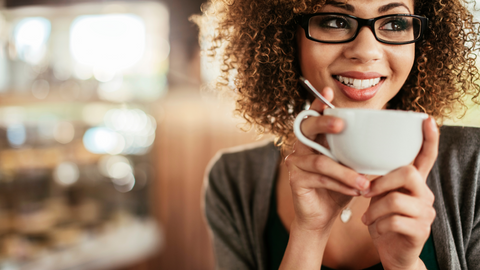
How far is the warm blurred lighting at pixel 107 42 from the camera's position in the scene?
93.0 inches

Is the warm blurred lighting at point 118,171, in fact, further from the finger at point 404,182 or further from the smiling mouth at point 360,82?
the finger at point 404,182

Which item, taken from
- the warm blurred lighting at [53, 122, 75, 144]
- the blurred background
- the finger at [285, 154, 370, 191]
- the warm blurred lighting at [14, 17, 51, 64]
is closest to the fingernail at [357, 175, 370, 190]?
the finger at [285, 154, 370, 191]

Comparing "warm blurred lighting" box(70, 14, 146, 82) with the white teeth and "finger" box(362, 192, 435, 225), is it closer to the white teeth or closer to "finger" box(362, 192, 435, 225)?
the white teeth

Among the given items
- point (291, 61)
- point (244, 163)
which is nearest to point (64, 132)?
point (244, 163)

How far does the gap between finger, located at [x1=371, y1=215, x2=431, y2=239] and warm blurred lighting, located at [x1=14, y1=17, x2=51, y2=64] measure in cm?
224

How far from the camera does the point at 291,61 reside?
0.98 metres

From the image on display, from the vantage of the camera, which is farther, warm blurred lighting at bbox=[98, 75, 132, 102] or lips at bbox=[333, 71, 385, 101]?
warm blurred lighting at bbox=[98, 75, 132, 102]

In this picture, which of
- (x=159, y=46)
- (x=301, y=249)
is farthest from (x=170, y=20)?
(x=301, y=249)

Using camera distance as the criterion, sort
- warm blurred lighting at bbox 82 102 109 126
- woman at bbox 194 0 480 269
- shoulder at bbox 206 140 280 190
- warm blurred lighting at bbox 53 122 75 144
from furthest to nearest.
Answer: warm blurred lighting at bbox 82 102 109 126, warm blurred lighting at bbox 53 122 75 144, shoulder at bbox 206 140 280 190, woman at bbox 194 0 480 269

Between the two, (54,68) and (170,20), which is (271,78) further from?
(170,20)

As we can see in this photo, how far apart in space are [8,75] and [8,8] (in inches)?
15.5

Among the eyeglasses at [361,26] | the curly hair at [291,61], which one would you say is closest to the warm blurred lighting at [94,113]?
the curly hair at [291,61]

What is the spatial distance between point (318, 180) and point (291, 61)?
1.52ft

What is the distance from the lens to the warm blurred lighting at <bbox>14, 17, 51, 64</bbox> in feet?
6.96
